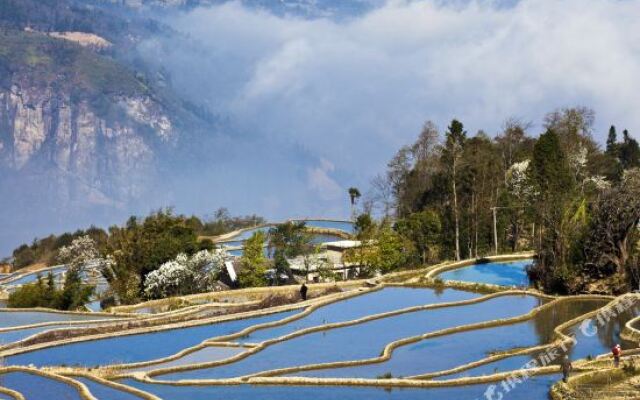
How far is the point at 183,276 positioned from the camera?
56906mm

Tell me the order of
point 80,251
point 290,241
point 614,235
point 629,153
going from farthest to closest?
point 629,153 → point 80,251 → point 290,241 → point 614,235

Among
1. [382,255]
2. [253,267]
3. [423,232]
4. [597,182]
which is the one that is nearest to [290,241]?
[253,267]

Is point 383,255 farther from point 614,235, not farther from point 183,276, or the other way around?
point 614,235

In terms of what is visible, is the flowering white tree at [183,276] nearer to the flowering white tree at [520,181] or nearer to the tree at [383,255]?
the tree at [383,255]

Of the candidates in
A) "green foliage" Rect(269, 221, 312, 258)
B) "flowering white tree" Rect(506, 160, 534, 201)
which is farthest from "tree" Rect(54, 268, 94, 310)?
"flowering white tree" Rect(506, 160, 534, 201)

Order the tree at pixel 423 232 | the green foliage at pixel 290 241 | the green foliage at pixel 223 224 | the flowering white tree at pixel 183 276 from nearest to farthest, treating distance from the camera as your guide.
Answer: the flowering white tree at pixel 183 276
the green foliage at pixel 290 241
the tree at pixel 423 232
the green foliage at pixel 223 224

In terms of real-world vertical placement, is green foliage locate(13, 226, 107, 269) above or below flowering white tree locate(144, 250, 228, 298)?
above

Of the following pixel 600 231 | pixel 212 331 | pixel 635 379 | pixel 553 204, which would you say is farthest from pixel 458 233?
pixel 635 379

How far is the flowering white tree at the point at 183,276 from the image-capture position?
5662 cm

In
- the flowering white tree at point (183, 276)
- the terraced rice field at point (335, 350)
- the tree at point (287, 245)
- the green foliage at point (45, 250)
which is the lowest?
the terraced rice field at point (335, 350)

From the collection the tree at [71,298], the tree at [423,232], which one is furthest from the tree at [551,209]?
the tree at [71,298]

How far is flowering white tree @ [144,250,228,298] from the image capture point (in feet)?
186

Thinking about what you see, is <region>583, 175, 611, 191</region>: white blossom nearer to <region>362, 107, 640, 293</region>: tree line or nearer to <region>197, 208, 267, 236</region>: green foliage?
<region>362, 107, 640, 293</region>: tree line

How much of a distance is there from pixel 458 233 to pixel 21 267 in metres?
60.6
